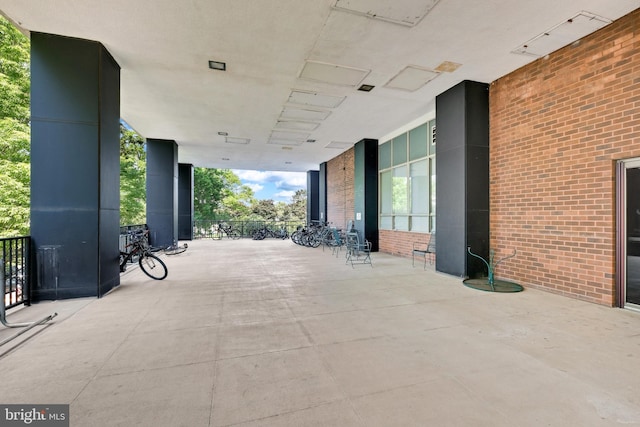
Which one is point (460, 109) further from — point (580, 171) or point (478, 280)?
point (478, 280)

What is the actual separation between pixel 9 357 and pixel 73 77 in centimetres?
334

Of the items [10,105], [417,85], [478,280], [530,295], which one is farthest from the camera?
[10,105]

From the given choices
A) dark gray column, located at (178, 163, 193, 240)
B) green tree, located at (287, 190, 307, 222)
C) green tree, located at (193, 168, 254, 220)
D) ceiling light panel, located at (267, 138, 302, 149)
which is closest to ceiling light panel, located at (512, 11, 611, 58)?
ceiling light panel, located at (267, 138, 302, 149)

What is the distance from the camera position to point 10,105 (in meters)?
8.16

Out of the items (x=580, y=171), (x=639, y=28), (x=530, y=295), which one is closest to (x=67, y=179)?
(x=530, y=295)

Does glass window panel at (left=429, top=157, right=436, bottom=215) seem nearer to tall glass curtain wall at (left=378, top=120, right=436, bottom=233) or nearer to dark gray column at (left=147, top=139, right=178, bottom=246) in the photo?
tall glass curtain wall at (left=378, top=120, right=436, bottom=233)

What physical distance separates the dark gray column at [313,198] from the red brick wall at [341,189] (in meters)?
1.97

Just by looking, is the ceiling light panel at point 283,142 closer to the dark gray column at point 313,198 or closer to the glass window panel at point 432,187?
the glass window panel at point 432,187

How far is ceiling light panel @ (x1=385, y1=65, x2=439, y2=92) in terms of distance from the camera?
174 inches

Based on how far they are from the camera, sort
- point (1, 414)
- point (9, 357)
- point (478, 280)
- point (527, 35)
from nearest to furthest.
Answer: point (1, 414) → point (9, 357) → point (527, 35) → point (478, 280)

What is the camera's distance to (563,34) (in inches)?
137

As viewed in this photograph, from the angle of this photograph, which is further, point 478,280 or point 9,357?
point 478,280

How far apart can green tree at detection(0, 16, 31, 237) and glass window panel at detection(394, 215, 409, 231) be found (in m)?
10.3

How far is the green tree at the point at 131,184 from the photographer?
1277 centimetres
